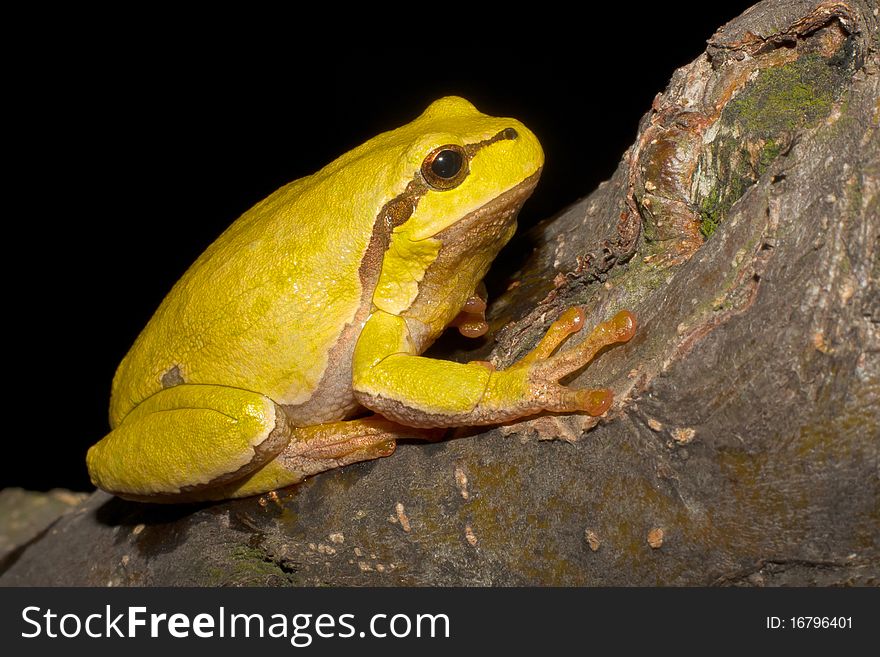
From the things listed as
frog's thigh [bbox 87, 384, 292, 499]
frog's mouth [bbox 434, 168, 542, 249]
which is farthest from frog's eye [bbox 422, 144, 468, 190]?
frog's thigh [bbox 87, 384, 292, 499]

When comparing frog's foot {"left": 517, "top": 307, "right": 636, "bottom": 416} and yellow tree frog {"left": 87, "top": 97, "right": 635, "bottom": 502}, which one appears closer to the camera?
frog's foot {"left": 517, "top": 307, "right": 636, "bottom": 416}

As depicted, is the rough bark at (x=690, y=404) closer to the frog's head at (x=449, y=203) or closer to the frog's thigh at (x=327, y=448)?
the frog's thigh at (x=327, y=448)

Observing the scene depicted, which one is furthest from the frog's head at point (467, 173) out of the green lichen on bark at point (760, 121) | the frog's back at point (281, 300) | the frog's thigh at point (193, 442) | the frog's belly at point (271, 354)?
the frog's thigh at point (193, 442)

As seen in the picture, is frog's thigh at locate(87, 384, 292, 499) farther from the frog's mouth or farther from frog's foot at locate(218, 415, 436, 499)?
the frog's mouth

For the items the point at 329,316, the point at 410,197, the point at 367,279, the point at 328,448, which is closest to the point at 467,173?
the point at 410,197

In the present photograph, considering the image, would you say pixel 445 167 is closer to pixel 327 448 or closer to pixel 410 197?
pixel 410 197
